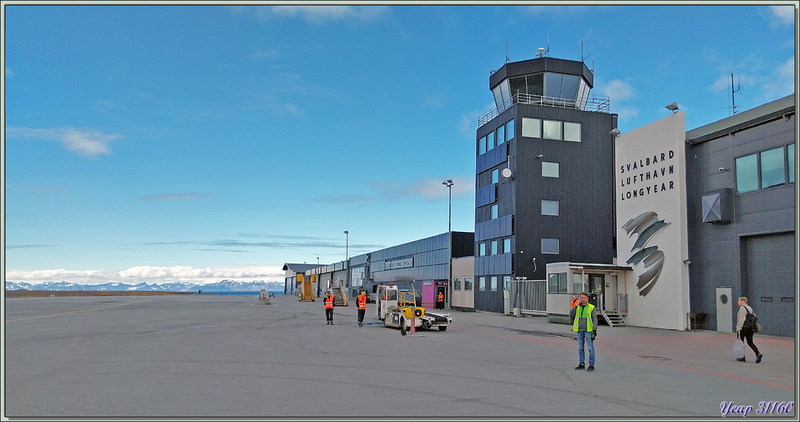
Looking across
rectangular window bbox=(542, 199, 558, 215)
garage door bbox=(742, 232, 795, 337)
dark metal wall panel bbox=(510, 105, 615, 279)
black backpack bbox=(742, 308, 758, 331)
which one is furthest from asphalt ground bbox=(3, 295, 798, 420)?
rectangular window bbox=(542, 199, 558, 215)

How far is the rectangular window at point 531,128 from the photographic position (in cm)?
4588

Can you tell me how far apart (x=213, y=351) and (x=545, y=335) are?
47.0 feet

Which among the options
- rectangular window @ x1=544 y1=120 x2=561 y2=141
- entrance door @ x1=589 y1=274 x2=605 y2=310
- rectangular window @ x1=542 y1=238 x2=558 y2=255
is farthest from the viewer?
rectangular window @ x1=544 y1=120 x2=561 y2=141

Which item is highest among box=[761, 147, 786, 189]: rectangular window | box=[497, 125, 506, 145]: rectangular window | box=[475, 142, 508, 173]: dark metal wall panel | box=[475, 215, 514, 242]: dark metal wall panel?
box=[497, 125, 506, 145]: rectangular window

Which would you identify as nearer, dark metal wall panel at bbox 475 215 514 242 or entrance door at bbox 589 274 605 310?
entrance door at bbox 589 274 605 310

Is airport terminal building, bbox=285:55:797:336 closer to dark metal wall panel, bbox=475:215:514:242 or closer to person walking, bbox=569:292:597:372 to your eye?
dark metal wall panel, bbox=475:215:514:242

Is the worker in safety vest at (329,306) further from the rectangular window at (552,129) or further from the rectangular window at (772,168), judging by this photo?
the rectangular window at (552,129)

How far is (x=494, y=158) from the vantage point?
49.3 meters

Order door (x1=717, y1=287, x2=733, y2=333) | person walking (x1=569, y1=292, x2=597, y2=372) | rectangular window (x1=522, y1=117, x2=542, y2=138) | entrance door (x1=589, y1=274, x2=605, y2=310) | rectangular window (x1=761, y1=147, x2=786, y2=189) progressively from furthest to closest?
1. rectangular window (x1=522, y1=117, x2=542, y2=138)
2. entrance door (x1=589, y1=274, x2=605, y2=310)
3. door (x1=717, y1=287, x2=733, y2=333)
4. rectangular window (x1=761, y1=147, x2=786, y2=189)
5. person walking (x1=569, y1=292, x2=597, y2=372)

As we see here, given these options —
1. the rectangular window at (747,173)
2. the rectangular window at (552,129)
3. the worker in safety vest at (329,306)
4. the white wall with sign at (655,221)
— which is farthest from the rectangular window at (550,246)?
the worker in safety vest at (329,306)

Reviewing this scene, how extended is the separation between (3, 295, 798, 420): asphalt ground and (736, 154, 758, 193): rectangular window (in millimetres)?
8033

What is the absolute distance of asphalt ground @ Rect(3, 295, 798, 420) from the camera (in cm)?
923

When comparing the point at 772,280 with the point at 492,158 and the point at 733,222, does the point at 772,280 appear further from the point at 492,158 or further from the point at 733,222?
the point at 492,158

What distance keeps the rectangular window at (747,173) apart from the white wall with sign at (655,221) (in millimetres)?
3313
